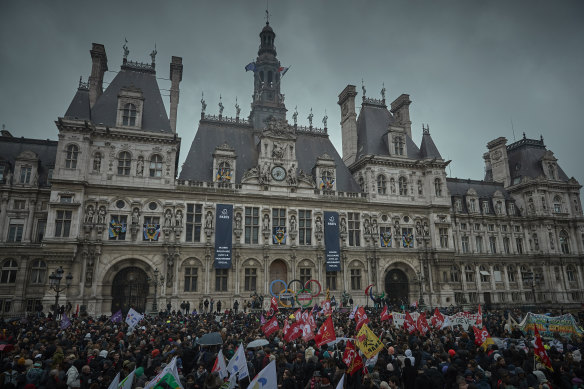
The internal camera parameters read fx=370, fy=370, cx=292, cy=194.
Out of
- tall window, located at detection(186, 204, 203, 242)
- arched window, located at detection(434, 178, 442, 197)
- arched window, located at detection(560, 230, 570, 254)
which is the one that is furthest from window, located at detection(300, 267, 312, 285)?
arched window, located at detection(560, 230, 570, 254)

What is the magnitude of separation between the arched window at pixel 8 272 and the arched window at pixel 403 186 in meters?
40.6

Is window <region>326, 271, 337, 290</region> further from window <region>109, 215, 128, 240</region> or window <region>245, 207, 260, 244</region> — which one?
window <region>109, 215, 128, 240</region>

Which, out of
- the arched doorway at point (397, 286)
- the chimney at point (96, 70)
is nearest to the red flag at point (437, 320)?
the arched doorway at point (397, 286)

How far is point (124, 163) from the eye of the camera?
35.5 m

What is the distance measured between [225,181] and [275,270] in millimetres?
10427

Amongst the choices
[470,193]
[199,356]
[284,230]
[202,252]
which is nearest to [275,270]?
[284,230]

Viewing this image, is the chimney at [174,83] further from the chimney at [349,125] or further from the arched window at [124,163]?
the chimney at [349,125]

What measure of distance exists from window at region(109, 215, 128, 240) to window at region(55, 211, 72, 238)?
3.34m

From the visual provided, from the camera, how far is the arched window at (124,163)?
35.3m

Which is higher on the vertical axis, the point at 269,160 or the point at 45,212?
the point at 269,160

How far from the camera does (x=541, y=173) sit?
53.9 metres

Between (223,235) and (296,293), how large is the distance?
9185 millimetres

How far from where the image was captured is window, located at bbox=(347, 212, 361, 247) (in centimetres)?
4059

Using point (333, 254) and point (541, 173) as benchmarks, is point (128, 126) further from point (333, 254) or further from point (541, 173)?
point (541, 173)
